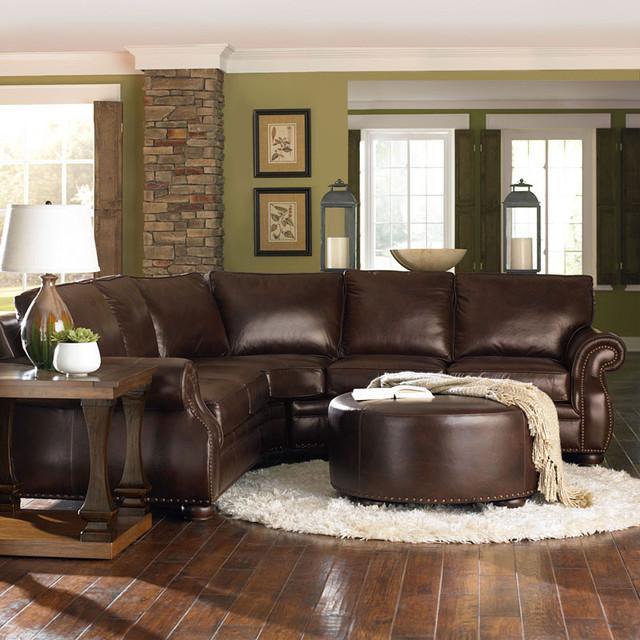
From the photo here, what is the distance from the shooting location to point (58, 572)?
3398 millimetres

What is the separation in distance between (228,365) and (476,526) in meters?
1.70

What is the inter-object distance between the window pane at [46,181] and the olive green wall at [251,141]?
4.74 feet

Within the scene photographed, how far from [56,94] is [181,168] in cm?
133

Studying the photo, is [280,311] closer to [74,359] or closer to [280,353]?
[280,353]

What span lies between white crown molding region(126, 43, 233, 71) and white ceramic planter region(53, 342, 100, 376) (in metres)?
4.76

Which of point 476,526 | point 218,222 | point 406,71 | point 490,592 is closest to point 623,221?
point 406,71

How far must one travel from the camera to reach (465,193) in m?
10.8

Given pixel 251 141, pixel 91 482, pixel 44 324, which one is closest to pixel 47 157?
pixel 251 141

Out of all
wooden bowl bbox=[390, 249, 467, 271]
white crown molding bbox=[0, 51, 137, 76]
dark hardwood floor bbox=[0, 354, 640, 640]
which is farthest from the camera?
white crown molding bbox=[0, 51, 137, 76]

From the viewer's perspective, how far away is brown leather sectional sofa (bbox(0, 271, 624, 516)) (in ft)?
13.4

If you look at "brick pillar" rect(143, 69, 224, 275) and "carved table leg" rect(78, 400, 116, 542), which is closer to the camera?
"carved table leg" rect(78, 400, 116, 542)

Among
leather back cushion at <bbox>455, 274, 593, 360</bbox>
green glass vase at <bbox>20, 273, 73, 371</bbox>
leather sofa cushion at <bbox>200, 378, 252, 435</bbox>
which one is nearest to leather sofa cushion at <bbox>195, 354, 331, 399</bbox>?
leather sofa cushion at <bbox>200, 378, 252, 435</bbox>

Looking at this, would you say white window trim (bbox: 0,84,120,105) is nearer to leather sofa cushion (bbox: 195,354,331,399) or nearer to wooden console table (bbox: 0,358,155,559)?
leather sofa cushion (bbox: 195,354,331,399)

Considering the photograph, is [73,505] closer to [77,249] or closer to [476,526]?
[77,249]
